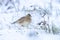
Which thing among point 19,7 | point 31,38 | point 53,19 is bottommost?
point 31,38

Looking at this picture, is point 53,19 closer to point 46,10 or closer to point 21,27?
point 46,10

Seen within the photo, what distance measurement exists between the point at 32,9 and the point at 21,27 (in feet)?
0.60

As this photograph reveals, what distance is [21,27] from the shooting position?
4.86 ft

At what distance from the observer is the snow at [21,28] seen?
144 centimetres

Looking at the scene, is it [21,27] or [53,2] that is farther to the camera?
[53,2]

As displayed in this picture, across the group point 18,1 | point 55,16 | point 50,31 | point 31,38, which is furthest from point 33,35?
point 18,1

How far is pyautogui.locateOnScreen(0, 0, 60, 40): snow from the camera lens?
56.6 inches

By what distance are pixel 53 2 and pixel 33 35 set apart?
34cm

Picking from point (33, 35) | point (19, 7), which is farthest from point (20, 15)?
point (33, 35)

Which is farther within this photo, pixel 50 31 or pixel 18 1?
pixel 18 1

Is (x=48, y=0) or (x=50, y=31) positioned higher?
(x=48, y=0)

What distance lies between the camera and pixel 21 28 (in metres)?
1.48

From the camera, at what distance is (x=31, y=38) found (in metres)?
1.44

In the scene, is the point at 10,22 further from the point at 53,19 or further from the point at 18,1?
the point at 53,19
